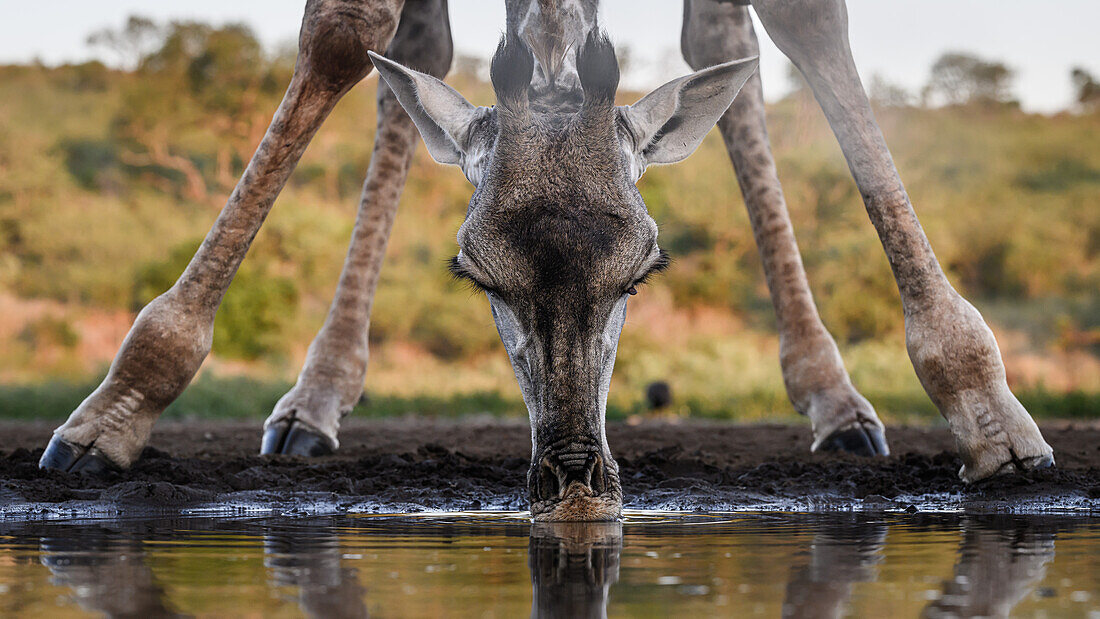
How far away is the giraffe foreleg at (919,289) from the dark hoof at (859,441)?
70.4 inches

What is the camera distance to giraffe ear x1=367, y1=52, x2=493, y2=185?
505cm

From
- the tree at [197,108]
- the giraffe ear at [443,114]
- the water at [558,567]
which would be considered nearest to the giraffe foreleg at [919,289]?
the water at [558,567]

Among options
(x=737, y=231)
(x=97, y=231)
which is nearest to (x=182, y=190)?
(x=97, y=231)

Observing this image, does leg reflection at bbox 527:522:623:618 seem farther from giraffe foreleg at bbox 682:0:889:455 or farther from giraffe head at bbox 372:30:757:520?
giraffe foreleg at bbox 682:0:889:455

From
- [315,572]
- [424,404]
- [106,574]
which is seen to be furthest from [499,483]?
[424,404]

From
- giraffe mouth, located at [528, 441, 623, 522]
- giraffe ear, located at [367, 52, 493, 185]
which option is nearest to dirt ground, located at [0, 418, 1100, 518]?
giraffe mouth, located at [528, 441, 623, 522]

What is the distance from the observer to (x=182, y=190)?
3481 centimetres

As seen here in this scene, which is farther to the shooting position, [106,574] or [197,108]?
[197,108]

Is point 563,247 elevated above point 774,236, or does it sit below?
below

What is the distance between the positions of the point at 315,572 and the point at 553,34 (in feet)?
10.8

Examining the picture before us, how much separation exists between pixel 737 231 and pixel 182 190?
17.6 meters

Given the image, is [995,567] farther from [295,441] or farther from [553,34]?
[295,441]

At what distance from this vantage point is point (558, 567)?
284cm

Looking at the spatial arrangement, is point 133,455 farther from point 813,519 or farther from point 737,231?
point 737,231
